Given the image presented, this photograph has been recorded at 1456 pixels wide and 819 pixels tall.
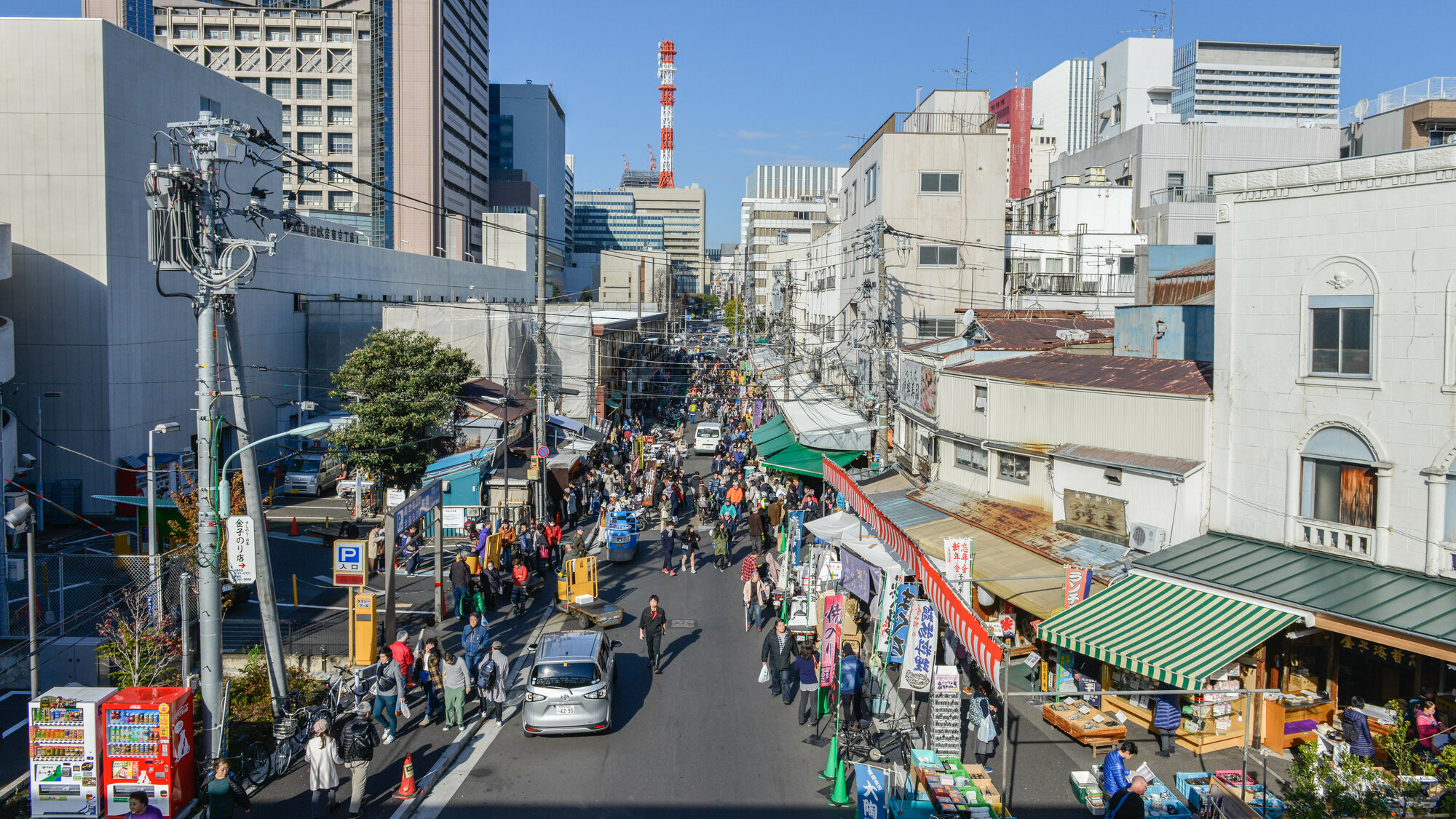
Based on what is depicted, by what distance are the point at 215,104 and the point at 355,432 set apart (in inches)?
638

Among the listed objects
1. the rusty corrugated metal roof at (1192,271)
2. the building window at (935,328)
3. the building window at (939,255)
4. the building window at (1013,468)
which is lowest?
the building window at (1013,468)

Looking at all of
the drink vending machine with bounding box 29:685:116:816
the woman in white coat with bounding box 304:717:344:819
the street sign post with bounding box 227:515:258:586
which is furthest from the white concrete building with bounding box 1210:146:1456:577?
the drink vending machine with bounding box 29:685:116:816

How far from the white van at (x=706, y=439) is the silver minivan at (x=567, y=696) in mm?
31712

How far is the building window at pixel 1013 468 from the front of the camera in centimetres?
1986

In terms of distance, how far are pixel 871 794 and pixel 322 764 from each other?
654 cm

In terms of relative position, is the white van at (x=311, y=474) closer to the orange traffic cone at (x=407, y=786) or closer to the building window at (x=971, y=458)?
the building window at (x=971, y=458)

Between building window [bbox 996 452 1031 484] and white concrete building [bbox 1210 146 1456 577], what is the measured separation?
14.8 feet

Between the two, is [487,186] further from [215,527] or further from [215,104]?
[215,527]

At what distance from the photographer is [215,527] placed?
1286cm

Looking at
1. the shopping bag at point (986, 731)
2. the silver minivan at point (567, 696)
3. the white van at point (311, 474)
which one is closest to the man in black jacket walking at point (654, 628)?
the silver minivan at point (567, 696)

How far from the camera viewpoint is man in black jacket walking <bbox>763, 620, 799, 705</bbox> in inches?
622

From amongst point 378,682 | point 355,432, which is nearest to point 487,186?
point 355,432

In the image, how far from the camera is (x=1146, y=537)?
Result: 16.0 meters

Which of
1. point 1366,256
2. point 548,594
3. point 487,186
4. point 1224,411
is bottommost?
point 548,594
